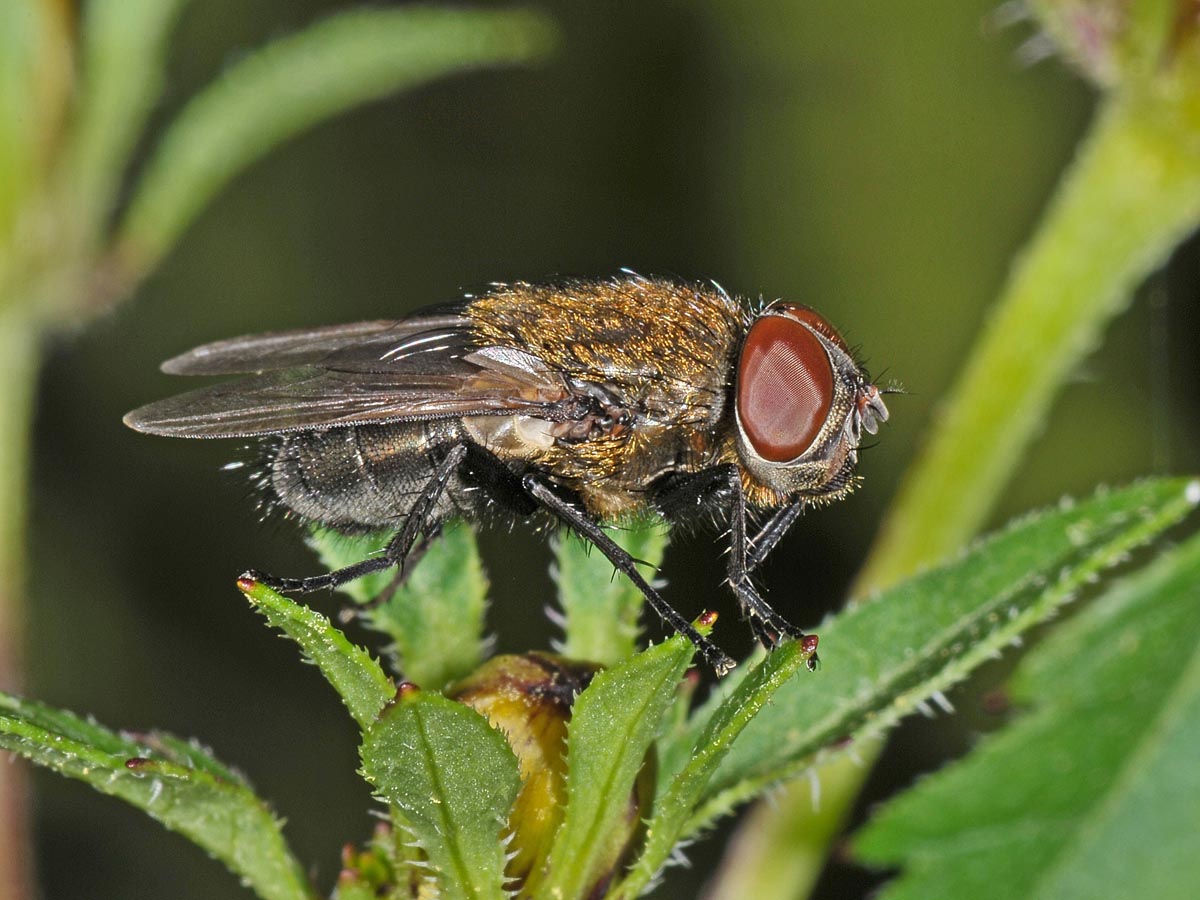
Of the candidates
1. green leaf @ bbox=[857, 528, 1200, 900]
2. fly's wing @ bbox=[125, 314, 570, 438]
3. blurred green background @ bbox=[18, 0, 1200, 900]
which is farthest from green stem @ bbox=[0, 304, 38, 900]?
green leaf @ bbox=[857, 528, 1200, 900]

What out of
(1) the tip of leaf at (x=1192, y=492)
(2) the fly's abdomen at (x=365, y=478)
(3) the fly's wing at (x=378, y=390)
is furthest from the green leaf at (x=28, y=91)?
(1) the tip of leaf at (x=1192, y=492)

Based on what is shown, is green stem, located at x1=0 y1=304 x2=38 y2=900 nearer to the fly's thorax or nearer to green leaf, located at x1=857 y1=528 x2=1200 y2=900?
the fly's thorax

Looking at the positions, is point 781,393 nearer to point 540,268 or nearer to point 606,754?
point 606,754

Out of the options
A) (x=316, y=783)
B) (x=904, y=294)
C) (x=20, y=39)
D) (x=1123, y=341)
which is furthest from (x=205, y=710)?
(x=1123, y=341)

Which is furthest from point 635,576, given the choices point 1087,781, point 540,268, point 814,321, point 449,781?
point 540,268

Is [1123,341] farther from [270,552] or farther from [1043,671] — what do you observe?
[270,552]

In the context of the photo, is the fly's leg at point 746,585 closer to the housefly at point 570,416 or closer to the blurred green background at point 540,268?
the housefly at point 570,416

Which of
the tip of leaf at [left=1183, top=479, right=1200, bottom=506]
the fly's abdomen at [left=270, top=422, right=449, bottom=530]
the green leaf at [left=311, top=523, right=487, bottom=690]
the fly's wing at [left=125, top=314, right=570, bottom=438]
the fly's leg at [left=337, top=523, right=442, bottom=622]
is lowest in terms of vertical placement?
the tip of leaf at [left=1183, top=479, right=1200, bottom=506]

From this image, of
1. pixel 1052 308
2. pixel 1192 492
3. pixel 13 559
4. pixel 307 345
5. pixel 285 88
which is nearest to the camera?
pixel 1192 492
